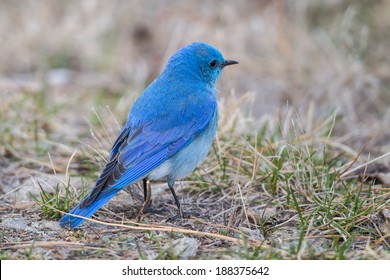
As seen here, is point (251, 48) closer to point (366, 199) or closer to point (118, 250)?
point (366, 199)

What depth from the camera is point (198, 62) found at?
4570 millimetres

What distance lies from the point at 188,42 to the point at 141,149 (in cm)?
380

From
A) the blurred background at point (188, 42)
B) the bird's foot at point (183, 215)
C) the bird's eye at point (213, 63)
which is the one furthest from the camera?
the blurred background at point (188, 42)

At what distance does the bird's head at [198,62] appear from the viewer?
14.8 feet

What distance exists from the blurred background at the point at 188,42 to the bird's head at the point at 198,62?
2.05 ft

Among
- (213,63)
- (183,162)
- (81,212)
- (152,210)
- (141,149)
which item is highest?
(213,63)

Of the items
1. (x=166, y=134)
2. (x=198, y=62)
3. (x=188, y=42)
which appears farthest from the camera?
(x=188, y=42)

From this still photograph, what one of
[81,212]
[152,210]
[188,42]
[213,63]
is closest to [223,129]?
[213,63]

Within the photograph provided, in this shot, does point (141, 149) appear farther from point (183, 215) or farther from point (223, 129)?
point (223, 129)

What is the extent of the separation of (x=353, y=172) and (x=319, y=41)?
3.14 metres

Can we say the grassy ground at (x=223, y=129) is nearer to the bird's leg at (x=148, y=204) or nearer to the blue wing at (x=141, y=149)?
the bird's leg at (x=148, y=204)

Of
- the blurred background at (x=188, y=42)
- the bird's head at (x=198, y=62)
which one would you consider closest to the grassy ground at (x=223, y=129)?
the blurred background at (x=188, y=42)

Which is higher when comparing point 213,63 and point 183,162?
point 213,63

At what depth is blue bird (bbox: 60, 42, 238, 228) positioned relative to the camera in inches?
150
